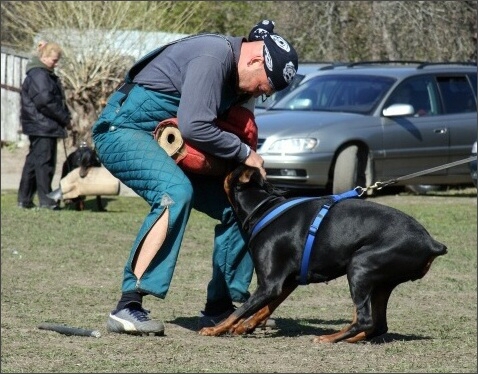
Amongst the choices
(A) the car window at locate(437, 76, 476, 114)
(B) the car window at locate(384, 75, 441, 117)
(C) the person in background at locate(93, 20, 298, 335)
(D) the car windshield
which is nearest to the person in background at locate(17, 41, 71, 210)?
(D) the car windshield

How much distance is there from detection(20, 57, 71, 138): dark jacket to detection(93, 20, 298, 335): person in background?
7.37 m

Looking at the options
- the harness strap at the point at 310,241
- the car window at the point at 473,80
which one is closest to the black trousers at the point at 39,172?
the car window at the point at 473,80

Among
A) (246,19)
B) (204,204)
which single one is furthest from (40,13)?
(204,204)

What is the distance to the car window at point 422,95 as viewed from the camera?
16.0 m

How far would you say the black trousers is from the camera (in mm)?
13914

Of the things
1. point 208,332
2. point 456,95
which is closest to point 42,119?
point 456,95

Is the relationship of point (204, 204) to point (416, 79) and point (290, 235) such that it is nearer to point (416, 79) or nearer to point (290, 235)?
→ point (290, 235)

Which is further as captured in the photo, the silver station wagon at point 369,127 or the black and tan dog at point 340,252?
the silver station wagon at point 369,127

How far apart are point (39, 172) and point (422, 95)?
551 cm

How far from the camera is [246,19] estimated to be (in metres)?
23.4

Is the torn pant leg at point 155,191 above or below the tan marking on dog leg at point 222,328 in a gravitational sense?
above

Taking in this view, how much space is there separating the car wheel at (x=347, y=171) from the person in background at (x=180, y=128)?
27.2 ft

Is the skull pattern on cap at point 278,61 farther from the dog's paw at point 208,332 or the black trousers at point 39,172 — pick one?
the black trousers at point 39,172

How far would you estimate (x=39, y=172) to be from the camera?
14.0 meters
